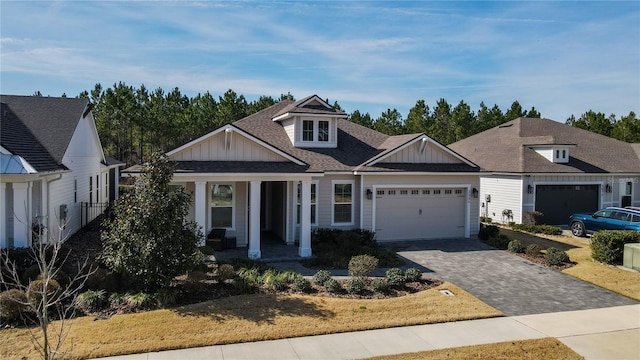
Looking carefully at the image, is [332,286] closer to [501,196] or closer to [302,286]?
[302,286]

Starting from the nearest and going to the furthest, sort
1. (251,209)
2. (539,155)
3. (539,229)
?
1. (251,209)
2. (539,229)
3. (539,155)

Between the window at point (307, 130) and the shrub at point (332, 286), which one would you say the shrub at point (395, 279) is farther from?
the window at point (307, 130)

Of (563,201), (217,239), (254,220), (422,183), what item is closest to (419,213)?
(422,183)

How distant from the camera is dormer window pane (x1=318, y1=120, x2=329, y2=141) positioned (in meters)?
21.5

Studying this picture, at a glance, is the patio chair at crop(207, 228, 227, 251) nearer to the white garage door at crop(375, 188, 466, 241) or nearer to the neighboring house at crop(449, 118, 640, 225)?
the white garage door at crop(375, 188, 466, 241)

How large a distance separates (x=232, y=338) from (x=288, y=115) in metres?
13.3

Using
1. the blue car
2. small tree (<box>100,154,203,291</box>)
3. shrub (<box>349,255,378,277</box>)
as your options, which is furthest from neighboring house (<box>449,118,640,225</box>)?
small tree (<box>100,154,203,291</box>)

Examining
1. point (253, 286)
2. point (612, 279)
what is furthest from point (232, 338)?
point (612, 279)

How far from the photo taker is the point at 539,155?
26609mm

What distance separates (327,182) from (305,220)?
3.34 m

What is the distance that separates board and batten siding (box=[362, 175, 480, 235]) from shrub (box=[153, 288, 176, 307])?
1020cm

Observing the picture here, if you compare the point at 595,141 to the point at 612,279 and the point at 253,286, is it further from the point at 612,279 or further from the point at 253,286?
the point at 253,286

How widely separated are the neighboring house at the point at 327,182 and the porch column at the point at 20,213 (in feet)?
15.0

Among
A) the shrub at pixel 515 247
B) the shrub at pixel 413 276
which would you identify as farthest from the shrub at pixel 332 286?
the shrub at pixel 515 247
